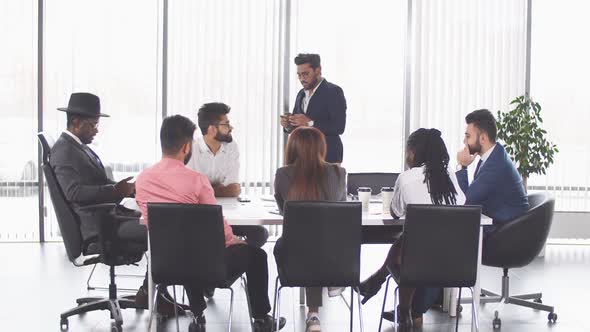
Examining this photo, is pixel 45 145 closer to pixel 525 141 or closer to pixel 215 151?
pixel 215 151

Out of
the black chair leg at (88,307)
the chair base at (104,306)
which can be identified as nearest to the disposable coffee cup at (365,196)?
the chair base at (104,306)

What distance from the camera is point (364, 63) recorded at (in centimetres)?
829

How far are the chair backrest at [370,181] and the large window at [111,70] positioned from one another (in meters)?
2.83

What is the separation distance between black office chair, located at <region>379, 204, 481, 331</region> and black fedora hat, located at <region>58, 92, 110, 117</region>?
230cm

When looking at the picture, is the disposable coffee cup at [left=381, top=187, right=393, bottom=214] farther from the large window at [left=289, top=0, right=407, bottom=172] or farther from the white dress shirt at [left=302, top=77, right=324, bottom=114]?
the large window at [left=289, top=0, right=407, bottom=172]

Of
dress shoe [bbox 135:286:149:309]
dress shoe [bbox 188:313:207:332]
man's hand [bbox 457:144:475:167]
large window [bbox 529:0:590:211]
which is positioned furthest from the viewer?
large window [bbox 529:0:590:211]

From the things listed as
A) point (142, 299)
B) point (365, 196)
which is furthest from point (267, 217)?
point (142, 299)

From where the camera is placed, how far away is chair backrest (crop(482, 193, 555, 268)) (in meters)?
4.95

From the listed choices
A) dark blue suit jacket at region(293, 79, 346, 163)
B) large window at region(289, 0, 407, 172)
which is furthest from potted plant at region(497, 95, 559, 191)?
dark blue suit jacket at region(293, 79, 346, 163)

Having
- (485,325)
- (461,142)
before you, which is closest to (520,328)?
(485,325)

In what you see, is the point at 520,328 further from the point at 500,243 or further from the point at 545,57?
the point at 545,57

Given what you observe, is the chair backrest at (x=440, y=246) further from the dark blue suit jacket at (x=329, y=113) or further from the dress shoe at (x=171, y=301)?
the dark blue suit jacket at (x=329, y=113)

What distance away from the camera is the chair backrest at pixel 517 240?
4.95 m

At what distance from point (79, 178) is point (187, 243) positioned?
3.88 ft
